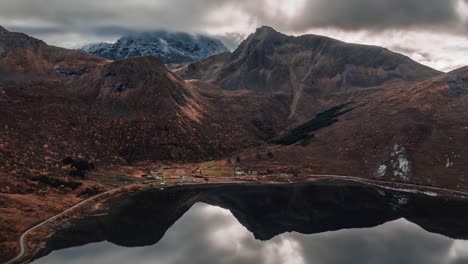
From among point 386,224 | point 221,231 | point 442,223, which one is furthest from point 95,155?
point 442,223

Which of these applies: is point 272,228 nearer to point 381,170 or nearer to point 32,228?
point 32,228

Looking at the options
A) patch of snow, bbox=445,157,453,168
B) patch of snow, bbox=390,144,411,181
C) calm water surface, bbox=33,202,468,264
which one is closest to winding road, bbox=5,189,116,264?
calm water surface, bbox=33,202,468,264

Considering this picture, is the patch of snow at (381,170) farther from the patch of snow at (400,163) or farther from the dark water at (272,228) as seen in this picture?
the dark water at (272,228)

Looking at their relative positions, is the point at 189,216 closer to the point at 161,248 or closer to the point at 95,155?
the point at 161,248

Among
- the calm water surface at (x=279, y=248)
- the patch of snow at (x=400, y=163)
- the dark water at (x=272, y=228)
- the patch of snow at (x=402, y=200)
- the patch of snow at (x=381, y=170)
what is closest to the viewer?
the calm water surface at (x=279, y=248)

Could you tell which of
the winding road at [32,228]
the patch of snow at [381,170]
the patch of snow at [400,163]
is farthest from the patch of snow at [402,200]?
the winding road at [32,228]
